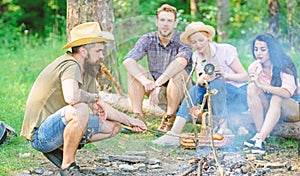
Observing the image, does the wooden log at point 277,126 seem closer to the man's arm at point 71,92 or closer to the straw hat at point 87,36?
the straw hat at point 87,36

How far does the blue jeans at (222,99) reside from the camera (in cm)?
616

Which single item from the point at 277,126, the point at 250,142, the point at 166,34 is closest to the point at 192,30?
the point at 166,34

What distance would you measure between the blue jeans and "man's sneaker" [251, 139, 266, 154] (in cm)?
36

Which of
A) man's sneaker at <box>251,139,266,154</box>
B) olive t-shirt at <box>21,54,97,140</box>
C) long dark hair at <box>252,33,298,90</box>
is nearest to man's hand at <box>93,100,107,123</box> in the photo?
olive t-shirt at <box>21,54,97,140</box>

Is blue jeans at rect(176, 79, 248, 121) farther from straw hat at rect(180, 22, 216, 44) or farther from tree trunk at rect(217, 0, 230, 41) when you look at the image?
tree trunk at rect(217, 0, 230, 41)

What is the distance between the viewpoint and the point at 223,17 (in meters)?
13.6

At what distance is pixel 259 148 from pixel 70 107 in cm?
192

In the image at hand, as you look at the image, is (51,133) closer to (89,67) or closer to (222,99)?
(89,67)

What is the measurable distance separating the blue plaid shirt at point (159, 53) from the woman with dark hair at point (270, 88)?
0.68m

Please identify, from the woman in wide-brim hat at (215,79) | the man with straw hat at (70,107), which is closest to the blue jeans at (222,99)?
the woman in wide-brim hat at (215,79)

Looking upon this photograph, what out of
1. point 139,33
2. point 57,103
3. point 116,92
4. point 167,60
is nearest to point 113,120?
point 57,103

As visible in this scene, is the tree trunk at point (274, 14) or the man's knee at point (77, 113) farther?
the tree trunk at point (274, 14)

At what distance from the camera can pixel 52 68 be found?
5289 millimetres

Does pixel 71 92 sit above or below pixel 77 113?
above
